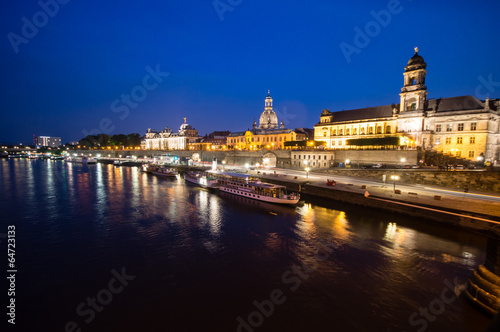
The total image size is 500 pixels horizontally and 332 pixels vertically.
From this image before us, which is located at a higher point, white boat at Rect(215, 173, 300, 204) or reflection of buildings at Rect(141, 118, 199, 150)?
reflection of buildings at Rect(141, 118, 199, 150)

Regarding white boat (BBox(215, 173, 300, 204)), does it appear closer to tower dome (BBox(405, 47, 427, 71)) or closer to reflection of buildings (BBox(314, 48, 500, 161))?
reflection of buildings (BBox(314, 48, 500, 161))

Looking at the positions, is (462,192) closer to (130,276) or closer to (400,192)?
(400,192)

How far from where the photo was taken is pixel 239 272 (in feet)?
56.7

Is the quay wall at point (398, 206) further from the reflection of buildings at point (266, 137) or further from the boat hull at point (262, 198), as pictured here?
the reflection of buildings at point (266, 137)

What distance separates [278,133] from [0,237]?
8372 centimetres

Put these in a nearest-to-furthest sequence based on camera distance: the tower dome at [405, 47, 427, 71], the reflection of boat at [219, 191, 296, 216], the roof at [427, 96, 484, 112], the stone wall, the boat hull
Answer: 1. the reflection of boat at [219, 191, 296, 216]
2. the stone wall
3. the boat hull
4. the roof at [427, 96, 484, 112]
5. the tower dome at [405, 47, 427, 71]

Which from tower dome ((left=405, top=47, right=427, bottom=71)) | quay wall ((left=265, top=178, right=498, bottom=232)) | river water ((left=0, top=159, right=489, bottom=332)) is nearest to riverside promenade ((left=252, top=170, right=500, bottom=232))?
quay wall ((left=265, top=178, right=498, bottom=232))

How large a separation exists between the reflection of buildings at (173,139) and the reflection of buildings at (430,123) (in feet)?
343

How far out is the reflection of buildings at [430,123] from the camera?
163 ft

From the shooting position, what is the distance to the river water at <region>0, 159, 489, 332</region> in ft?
42.7

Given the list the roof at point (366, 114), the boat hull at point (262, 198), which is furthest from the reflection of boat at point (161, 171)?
the roof at point (366, 114)

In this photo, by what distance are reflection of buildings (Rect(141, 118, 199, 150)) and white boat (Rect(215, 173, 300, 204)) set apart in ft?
354

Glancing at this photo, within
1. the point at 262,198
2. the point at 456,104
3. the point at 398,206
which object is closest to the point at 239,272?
the point at 262,198

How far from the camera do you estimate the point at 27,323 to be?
12734mm
